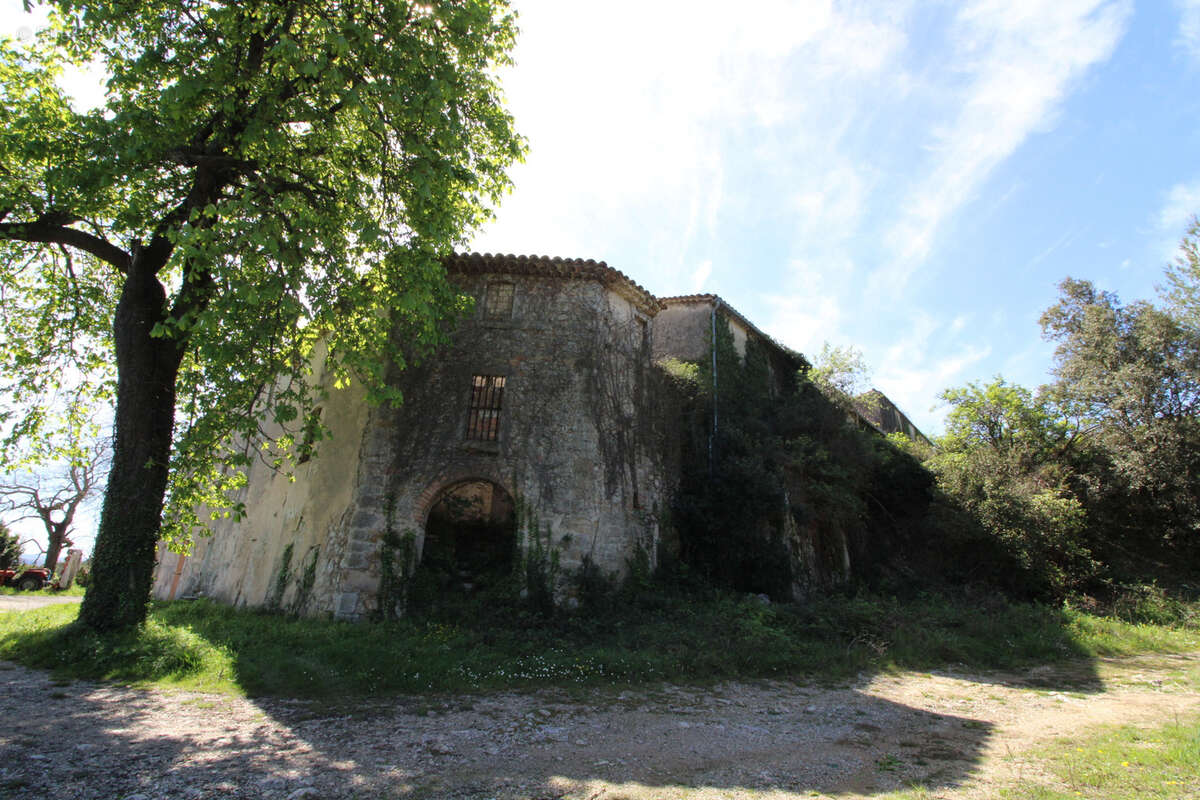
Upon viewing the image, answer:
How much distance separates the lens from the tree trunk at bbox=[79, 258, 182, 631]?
966 cm

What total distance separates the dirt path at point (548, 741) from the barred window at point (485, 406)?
648cm

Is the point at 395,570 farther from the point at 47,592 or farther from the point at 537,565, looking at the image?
the point at 47,592

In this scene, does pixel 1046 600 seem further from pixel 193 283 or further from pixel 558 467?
pixel 193 283

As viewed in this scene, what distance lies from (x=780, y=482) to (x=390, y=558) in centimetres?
933

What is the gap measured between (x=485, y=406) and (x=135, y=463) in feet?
20.7

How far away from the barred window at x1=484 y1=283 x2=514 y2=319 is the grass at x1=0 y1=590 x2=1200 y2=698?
21.5 feet

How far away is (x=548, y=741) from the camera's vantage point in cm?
621

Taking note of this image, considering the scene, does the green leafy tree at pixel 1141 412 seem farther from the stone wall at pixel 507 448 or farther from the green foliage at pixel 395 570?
the green foliage at pixel 395 570

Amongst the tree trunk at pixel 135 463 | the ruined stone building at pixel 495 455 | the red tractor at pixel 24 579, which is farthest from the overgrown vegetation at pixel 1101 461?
the red tractor at pixel 24 579

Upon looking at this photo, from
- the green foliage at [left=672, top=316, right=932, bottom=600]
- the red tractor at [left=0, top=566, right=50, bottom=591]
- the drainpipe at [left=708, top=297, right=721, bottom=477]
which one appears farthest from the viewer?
the red tractor at [left=0, top=566, right=50, bottom=591]

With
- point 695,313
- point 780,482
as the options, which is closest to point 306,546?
point 780,482

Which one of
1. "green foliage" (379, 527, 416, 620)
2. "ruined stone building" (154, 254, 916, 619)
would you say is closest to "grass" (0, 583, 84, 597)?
"ruined stone building" (154, 254, 916, 619)

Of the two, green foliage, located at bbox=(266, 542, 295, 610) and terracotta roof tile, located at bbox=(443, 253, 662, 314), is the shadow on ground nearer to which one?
green foliage, located at bbox=(266, 542, 295, 610)

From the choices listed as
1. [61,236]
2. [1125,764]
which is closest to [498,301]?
[61,236]
